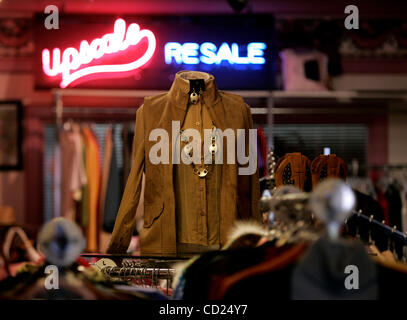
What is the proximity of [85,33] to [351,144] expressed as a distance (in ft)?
9.58

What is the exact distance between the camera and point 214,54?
493 cm

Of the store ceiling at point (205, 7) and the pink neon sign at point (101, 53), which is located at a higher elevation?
the store ceiling at point (205, 7)

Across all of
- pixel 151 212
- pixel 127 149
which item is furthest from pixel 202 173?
pixel 127 149

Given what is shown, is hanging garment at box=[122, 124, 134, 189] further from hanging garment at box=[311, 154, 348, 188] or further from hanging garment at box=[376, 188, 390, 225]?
hanging garment at box=[311, 154, 348, 188]

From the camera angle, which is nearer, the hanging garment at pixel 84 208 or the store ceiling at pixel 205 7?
the hanging garment at pixel 84 208

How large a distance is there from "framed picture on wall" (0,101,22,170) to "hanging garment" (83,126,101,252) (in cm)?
102

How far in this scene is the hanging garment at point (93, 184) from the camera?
473cm

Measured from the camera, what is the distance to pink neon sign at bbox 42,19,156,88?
4.76 m

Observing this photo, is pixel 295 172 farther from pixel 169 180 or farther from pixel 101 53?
A: pixel 101 53

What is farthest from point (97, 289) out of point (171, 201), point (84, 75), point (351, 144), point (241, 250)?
point (351, 144)

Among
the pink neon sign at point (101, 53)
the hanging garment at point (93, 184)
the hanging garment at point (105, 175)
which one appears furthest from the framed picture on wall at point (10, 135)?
the hanging garment at point (105, 175)

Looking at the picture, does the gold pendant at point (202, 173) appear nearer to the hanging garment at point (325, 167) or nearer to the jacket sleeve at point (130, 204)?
the jacket sleeve at point (130, 204)

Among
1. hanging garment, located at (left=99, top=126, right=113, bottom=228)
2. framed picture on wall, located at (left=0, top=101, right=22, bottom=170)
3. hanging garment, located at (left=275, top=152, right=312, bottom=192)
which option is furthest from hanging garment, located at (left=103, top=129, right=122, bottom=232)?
hanging garment, located at (left=275, top=152, right=312, bottom=192)

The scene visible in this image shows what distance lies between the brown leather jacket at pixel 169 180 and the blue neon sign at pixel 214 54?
237 centimetres
